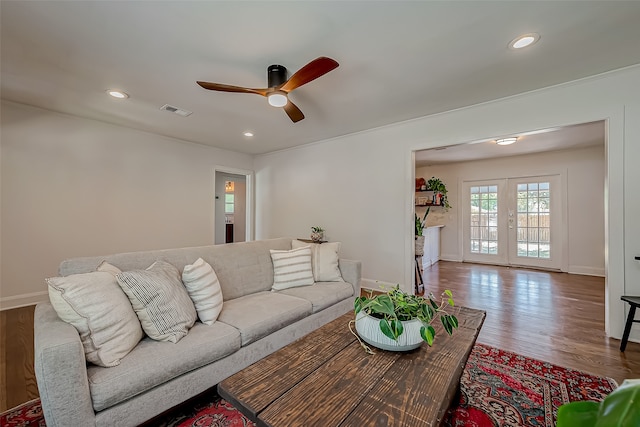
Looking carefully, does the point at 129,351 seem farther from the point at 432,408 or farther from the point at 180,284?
the point at 432,408

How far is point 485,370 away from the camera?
6.39 ft

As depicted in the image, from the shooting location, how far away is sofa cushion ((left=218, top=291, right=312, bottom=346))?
175 cm

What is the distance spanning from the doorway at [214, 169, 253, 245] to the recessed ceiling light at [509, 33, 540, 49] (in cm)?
487

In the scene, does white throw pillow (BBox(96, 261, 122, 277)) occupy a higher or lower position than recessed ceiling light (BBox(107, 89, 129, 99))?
lower

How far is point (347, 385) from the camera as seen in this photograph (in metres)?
1.02

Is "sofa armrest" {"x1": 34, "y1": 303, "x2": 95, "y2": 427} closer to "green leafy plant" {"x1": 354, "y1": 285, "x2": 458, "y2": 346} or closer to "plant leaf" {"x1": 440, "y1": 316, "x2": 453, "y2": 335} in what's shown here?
"green leafy plant" {"x1": 354, "y1": 285, "x2": 458, "y2": 346}

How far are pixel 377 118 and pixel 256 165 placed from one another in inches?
122

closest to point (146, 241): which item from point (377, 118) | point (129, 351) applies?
A: point (129, 351)

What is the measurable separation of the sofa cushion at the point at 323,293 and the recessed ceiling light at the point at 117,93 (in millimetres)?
2693

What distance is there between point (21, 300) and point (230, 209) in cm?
481

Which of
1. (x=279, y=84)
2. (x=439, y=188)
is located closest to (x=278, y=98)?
(x=279, y=84)

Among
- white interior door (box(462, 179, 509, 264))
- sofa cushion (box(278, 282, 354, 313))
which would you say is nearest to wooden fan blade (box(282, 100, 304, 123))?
sofa cushion (box(278, 282, 354, 313))

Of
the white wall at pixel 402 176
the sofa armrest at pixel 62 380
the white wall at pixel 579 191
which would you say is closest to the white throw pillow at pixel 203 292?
the sofa armrest at pixel 62 380

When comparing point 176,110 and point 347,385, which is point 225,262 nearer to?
point 347,385
